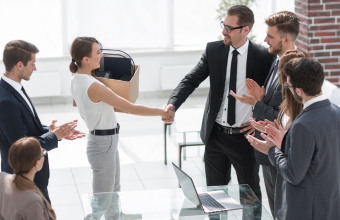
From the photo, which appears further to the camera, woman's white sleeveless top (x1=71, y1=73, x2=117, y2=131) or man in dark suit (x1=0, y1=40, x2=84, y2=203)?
woman's white sleeveless top (x1=71, y1=73, x2=117, y2=131)

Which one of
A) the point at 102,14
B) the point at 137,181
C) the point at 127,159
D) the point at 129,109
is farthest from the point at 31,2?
the point at 129,109

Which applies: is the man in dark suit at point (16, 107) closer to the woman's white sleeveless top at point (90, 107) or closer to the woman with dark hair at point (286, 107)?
the woman's white sleeveless top at point (90, 107)

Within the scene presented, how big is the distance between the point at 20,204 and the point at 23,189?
71mm

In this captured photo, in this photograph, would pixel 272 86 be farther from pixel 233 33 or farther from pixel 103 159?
pixel 103 159

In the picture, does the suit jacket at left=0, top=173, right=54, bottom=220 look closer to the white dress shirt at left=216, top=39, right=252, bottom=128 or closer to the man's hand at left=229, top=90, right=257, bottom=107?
the man's hand at left=229, top=90, right=257, bottom=107

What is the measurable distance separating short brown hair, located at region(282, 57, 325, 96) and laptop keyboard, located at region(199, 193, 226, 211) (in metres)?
0.81

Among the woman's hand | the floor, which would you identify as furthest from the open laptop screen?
the floor

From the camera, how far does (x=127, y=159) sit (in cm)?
549

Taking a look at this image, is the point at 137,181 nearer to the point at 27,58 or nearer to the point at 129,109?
the point at 129,109

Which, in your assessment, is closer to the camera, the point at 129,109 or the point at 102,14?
the point at 129,109

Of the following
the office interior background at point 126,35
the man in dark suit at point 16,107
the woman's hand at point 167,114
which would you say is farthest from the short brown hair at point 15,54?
the office interior background at point 126,35

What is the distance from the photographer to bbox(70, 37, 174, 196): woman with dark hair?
10.0ft

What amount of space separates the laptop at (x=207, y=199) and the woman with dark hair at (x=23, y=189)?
78cm

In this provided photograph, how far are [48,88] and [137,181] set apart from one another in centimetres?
340
